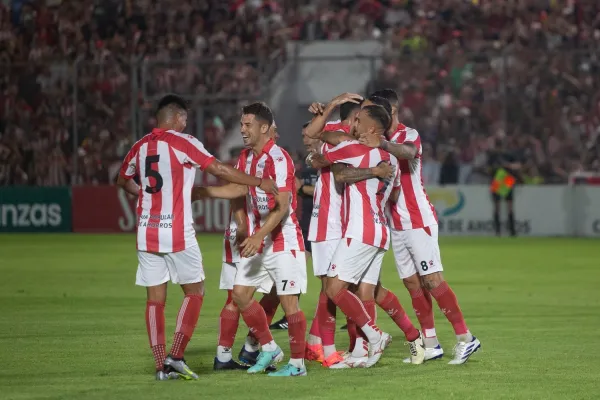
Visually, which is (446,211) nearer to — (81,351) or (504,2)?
(504,2)

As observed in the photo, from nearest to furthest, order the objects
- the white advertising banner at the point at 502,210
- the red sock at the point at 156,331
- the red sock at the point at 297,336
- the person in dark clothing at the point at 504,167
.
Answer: the red sock at the point at 156,331 → the red sock at the point at 297,336 → the person in dark clothing at the point at 504,167 → the white advertising banner at the point at 502,210

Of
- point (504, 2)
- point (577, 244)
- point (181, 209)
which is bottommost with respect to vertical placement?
point (577, 244)

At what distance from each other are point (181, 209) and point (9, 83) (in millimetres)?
19989

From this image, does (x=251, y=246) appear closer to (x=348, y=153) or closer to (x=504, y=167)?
(x=348, y=153)

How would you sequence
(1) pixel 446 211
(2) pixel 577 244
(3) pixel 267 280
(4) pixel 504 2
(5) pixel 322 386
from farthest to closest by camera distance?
(4) pixel 504 2
(1) pixel 446 211
(2) pixel 577 244
(3) pixel 267 280
(5) pixel 322 386

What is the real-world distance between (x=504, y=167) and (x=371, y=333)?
17.4 metres

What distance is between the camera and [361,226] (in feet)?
30.2

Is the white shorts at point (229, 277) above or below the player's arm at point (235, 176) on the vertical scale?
below

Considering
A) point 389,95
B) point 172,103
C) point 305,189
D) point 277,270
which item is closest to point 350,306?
point 277,270

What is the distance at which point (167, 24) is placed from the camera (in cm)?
3130

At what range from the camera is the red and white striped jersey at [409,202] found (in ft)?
32.6

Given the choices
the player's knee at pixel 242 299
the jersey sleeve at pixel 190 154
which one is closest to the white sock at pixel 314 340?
the player's knee at pixel 242 299

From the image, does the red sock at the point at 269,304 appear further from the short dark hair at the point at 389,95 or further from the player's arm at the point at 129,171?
the short dark hair at the point at 389,95

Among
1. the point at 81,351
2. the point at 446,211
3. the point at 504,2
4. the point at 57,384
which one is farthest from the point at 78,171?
the point at 57,384
